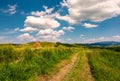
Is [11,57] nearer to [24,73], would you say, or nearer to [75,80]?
[24,73]

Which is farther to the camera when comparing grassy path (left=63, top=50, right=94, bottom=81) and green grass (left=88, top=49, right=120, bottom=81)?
green grass (left=88, top=49, right=120, bottom=81)

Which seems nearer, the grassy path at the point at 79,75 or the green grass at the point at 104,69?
the grassy path at the point at 79,75

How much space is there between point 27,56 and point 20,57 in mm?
820

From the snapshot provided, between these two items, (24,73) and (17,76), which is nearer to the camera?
(17,76)

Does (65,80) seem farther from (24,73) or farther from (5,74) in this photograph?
(5,74)

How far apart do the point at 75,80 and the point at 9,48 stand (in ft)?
32.1

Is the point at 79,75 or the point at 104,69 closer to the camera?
the point at 79,75

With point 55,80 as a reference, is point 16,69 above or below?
above

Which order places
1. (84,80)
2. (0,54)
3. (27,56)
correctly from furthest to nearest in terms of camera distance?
(27,56), (0,54), (84,80)

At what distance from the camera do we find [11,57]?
20.2m

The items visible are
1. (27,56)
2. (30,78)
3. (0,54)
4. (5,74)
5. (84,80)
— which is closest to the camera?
(5,74)

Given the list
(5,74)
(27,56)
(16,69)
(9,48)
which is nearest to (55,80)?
(16,69)

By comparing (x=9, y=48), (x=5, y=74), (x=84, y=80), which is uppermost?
(x=9, y=48)

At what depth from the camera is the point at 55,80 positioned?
14641 mm
